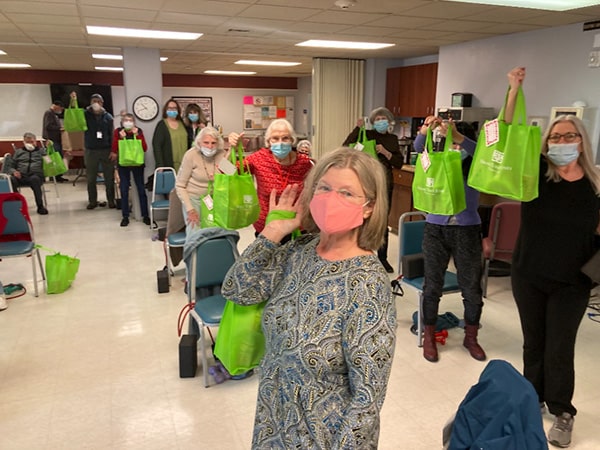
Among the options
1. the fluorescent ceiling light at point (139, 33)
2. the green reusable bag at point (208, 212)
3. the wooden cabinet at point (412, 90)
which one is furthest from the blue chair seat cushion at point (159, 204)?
the wooden cabinet at point (412, 90)

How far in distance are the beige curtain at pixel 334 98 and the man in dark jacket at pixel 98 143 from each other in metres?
3.62

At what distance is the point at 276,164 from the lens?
2984 mm

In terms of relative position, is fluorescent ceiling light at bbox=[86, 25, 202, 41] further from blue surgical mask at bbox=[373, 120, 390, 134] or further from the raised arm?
the raised arm

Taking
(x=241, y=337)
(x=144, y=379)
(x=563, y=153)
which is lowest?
(x=144, y=379)

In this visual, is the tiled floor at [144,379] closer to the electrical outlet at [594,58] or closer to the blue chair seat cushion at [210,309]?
the blue chair seat cushion at [210,309]

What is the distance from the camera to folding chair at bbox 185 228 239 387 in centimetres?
308

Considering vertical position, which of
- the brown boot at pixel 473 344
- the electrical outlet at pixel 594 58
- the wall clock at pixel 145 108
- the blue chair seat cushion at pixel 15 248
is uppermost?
the electrical outlet at pixel 594 58

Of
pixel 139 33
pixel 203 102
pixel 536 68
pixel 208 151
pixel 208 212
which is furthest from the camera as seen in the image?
pixel 203 102

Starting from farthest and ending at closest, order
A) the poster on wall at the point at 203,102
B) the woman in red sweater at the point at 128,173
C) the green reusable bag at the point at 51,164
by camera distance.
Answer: the poster on wall at the point at 203,102
the green reusable bag at the point at 51,164
the woman in red sweater at the point at 128,173

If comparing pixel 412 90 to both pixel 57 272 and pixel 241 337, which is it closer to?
pixel 57 272

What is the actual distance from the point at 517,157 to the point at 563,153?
250 mm

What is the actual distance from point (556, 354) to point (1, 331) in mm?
3922

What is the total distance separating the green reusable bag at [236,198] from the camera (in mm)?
2627

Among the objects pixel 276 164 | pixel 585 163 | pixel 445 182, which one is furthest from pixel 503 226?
pixel 276 164
